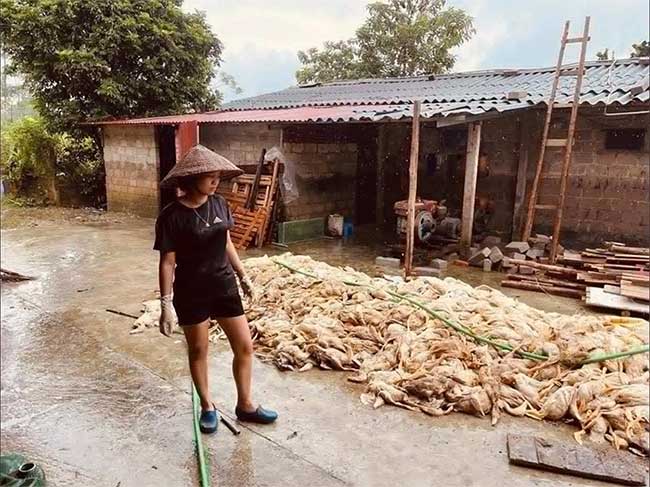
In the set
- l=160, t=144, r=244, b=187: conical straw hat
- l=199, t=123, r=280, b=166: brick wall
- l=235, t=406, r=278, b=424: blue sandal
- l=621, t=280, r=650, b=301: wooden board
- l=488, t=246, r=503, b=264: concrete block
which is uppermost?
l=199, t=123, r=280, b=166: brick wall

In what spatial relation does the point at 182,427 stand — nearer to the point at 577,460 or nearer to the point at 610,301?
the point at 577,460

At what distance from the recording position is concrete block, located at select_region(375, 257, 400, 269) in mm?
5082

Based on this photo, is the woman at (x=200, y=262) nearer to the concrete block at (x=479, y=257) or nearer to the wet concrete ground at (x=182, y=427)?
the wet concrete ground at (x=182, y=427)

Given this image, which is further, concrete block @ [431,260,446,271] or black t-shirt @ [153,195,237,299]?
concrete block @ [431,260,446,271]

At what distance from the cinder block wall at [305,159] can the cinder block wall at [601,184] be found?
261 centimetres

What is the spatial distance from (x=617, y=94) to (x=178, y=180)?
455cm

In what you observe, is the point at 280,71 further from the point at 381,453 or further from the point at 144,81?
the point at 144,81

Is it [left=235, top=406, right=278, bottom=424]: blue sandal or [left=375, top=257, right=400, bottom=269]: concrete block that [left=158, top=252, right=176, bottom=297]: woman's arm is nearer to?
[left=235, top=406, right=278, bottom=424]: blue sandal

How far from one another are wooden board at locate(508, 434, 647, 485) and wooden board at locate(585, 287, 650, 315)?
1.91 m

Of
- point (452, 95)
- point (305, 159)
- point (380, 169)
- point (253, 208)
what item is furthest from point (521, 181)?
point (253, 208)

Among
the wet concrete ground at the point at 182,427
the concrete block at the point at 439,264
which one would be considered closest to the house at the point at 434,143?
the concrete block at the point at 439,264

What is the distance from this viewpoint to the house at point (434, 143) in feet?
16.5

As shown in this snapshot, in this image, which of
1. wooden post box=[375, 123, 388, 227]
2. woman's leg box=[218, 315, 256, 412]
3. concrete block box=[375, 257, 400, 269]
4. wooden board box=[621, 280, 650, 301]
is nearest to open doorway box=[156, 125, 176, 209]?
wooden post box=[375, 123, 388, 227]

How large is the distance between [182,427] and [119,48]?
7.96ft
